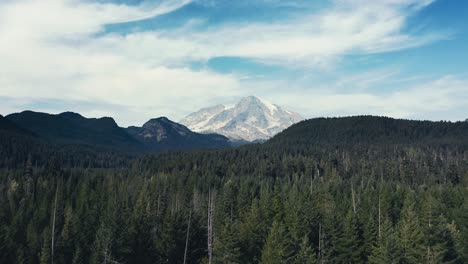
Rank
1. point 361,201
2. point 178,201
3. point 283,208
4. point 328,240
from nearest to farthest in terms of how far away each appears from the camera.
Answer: point 328,240 → point 283,208 → point 361,201 → point 178,201

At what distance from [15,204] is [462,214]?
372 ft

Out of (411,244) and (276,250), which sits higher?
(411,244)

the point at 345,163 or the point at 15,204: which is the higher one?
the point at 345,163

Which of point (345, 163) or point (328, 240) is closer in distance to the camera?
point (328, 240)

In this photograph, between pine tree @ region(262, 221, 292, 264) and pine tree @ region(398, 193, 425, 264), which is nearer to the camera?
pine tree @ region(262, 221, 292, 264)

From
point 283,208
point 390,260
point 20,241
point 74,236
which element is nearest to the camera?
point 390,260

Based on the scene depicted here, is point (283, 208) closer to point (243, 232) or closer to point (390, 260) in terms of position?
point (243, 232)

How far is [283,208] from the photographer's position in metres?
90.8

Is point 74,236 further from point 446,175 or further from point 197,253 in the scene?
point 446,175

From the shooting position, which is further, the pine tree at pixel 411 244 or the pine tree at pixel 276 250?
the pine tree at pixel 411 244

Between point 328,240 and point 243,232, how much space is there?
14970mm

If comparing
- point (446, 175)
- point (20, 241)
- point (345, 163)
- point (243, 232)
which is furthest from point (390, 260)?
point (345, 163)

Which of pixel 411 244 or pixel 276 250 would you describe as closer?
pixel 276 250

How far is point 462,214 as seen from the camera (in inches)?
3189
